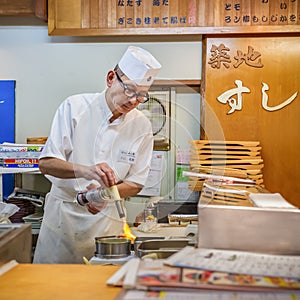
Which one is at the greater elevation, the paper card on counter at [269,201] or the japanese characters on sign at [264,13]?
the japanese characters on sign at [264,13]

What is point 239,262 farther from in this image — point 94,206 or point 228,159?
point 228,159

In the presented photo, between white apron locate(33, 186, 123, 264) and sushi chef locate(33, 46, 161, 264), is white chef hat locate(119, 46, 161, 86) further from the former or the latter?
white apron locate(33, 186, 123, 264)

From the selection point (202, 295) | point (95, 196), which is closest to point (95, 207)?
point (95, 196)

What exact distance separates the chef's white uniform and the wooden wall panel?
1301 mm

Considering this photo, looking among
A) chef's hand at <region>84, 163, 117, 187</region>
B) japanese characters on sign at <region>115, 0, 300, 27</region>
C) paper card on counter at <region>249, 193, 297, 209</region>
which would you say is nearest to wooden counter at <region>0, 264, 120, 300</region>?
paper card on counter at <region>249, 193, 297, 209</region>

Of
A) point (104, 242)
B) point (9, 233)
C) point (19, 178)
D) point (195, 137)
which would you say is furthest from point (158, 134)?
point (9, 233)

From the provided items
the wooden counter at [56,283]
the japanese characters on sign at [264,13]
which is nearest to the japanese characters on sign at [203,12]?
the japanese characters on sign at [264,13]

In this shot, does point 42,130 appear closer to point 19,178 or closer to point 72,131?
point 19,178

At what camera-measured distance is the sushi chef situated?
2.51 meters

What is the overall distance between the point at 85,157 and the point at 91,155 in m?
0.03

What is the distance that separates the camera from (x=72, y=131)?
2.58m

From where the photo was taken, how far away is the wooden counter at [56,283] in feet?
3.98

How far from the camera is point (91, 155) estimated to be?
2605mm

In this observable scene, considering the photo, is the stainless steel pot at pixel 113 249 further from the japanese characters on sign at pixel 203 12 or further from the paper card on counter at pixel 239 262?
the japanese characters on sign at pixel 203 12
